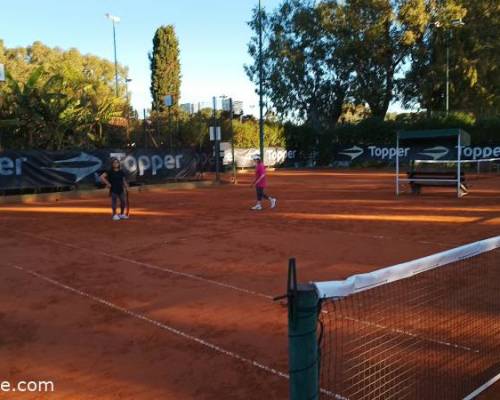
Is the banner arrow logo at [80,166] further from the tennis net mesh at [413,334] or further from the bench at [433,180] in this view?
the tennis net mesh at [413,334]

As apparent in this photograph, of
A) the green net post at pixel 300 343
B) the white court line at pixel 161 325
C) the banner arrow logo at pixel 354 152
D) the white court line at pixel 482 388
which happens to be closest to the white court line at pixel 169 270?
the white court line at pixel 161 325

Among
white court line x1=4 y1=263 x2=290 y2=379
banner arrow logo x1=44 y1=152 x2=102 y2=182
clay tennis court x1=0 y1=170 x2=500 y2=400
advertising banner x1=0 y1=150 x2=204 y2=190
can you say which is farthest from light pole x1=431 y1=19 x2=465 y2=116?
white court line x1=4 y1=263 x2=290 y2=379

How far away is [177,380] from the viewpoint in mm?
4320

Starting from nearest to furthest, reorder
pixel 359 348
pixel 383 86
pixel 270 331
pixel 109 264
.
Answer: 1. pixel 359 348
2. pixel 270 331
3. pixel 109 264
4. pixel 383 86

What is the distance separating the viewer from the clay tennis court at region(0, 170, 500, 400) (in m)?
4.47

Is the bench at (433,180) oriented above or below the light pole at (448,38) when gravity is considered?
below

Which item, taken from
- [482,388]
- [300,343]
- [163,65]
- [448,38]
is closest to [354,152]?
[448,38]

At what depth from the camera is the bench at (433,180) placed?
59.4 feet

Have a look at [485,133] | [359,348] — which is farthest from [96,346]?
[485,133]

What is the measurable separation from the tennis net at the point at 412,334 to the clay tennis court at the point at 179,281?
425 millimetres

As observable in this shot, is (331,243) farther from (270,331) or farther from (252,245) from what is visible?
(270,331)

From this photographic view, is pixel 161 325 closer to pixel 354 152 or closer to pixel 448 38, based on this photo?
pixel 354 152

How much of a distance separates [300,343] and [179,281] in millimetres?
5151

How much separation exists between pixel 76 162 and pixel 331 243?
15233 millimetres
